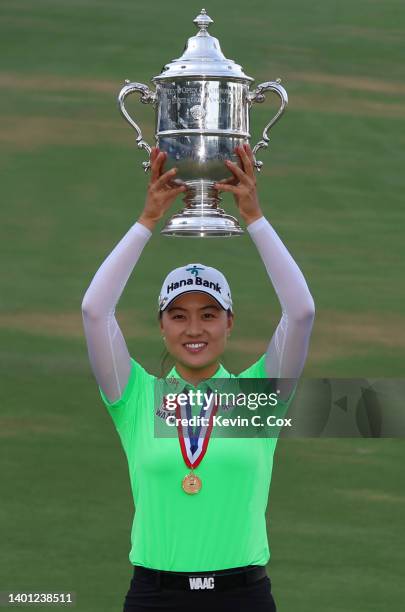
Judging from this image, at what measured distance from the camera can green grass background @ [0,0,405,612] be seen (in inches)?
351

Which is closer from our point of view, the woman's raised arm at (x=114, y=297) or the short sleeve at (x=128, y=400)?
the woman's raised arm at (x=114, y=297)

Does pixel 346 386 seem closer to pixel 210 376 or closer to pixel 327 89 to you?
pixel 210 376

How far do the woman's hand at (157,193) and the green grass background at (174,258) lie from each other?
3373 millimetres

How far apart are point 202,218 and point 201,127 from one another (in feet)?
1.05

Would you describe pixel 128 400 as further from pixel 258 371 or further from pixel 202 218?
pixel 202 218

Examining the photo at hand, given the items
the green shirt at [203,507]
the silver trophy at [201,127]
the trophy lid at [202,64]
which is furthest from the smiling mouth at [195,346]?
the trophy lid at [202,64]

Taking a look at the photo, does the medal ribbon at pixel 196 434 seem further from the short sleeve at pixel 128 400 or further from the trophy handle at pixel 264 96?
the trophy handle at pixel 264 96

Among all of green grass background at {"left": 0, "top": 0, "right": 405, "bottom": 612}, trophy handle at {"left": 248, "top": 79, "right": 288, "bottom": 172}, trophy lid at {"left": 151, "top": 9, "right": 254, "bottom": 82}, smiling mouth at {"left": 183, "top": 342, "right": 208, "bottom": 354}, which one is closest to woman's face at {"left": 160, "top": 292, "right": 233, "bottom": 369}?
smiling mouth at {"left": 183, "top": 342, "right": 208, "bottom": 354}

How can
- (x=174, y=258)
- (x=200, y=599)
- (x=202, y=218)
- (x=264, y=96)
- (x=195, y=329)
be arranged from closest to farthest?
1. (x=200, y=599)
2. (x=195, y=329)
3. (x=202, y=218)
4. (x=264, y=96)
5. (x=174, y=258)

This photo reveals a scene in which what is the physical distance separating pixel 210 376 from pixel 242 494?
41 centimetres

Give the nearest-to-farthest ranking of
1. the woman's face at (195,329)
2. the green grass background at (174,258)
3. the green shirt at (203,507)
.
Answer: the green shirt at (203,507) < the woman's face at (195,329) < the green grass background at (174,258)

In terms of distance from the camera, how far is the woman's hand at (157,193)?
522 cm

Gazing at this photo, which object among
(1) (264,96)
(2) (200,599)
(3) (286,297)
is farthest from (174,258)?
(2) (200,599)

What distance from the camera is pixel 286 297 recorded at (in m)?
5.11
